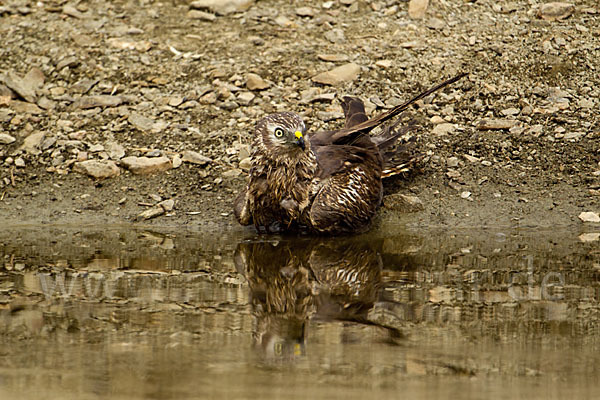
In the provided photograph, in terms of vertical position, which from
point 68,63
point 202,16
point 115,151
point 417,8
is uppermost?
point 417,8

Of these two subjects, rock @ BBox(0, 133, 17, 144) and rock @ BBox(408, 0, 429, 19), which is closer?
rock @ BBox(0, 133, 17, 144)

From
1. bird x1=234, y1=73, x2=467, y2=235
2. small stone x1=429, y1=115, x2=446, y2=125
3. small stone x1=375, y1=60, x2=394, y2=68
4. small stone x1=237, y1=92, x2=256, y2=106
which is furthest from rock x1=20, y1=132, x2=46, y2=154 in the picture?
small stone x1=429, y1=115, x2=446, y2=125

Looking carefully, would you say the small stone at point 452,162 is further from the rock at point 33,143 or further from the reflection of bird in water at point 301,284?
the rock at point 33,143

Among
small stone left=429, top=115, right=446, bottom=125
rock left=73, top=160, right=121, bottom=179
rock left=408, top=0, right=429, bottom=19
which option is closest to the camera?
rock left=73, top=160, right=121, bottom=179

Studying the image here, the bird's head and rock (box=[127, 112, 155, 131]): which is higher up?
rock (box=[127, 112, 155, 131])

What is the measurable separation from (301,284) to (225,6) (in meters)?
5.42

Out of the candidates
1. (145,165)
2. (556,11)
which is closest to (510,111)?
(556,11)

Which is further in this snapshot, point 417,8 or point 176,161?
point 417,8

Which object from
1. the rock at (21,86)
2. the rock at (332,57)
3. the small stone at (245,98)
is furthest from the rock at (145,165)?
the rock at (332,57)

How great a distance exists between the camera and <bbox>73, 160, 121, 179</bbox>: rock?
806cm

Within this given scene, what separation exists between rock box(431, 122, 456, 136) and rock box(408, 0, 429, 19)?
2.04 m

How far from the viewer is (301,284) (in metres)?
5.80

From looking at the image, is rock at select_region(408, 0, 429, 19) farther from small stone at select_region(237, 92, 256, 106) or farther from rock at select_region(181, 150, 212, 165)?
rock at select_region(181, 150, 212, 165)

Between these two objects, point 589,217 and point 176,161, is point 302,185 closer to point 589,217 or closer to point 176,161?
point 176,161
